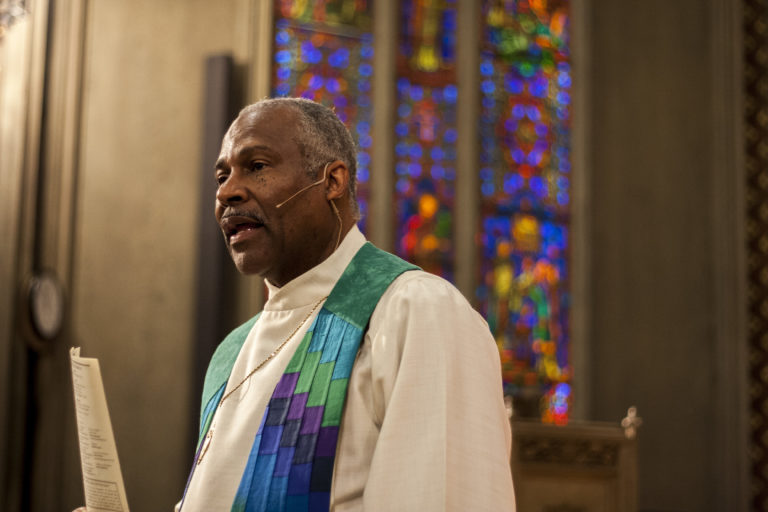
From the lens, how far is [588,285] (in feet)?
21.3

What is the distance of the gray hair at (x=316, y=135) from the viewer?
1898mm

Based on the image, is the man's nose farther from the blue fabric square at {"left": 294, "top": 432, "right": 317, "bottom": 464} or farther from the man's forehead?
the blue fabric square at {"left": 294, "top": 432, "right": 317, "bottom": 464}

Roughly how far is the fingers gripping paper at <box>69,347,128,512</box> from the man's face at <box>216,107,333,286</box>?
1.07 ft

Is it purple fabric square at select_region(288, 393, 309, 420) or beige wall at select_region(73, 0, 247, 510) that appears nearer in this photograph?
purple fabric square at select_region(288, 393, 309, 420)

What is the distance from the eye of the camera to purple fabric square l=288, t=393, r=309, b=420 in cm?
171

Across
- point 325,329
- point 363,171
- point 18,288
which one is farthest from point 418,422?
point 363,171

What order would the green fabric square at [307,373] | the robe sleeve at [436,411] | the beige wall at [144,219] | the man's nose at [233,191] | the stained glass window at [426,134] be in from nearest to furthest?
the robe sleeve at [436,411]
the green fabric square at [307,373]
the man's nose at [233,191]
the beige wall at [144,219]
the stained glass window at [426,134]

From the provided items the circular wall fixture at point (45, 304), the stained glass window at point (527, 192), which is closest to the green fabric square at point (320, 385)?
the circular wall fixture at point (45, 304)

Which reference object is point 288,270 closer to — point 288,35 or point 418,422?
point 418,422

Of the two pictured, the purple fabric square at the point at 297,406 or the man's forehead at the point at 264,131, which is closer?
the purple fabric square at the point at 297,406

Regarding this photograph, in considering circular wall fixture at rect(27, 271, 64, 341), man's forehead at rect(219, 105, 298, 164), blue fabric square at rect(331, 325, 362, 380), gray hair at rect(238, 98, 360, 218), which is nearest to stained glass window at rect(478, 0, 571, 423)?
circular wall fixture at rect(27, 271, 64, 341)

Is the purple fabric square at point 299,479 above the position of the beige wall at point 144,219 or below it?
below

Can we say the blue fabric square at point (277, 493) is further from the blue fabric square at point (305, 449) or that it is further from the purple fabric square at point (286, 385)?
the purple fabric square at point (286, 385)

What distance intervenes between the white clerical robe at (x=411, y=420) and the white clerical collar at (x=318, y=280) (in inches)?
4.1
